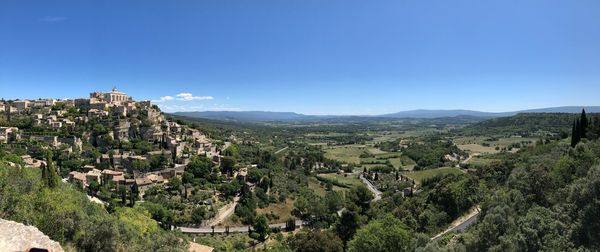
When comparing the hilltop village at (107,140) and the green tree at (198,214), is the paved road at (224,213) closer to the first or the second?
the green tree at (198,214)

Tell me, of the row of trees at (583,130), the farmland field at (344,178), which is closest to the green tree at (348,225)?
the row of trees at (583,130)

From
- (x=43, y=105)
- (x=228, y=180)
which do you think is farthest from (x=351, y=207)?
(x=43, y=105)

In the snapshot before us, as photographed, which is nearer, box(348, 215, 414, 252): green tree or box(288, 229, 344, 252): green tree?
box(348, 215, 414, 252): green tree

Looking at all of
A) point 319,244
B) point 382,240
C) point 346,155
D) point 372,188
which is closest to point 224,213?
point 319,244

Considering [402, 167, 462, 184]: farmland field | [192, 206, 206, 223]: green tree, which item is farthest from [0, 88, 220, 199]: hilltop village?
[402, 167, 462, 184]: farmland field

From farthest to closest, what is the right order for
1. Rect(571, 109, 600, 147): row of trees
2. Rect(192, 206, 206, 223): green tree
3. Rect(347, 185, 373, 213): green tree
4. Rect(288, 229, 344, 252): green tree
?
Rect(192, 206, 206, 223): green tree → Rect(571, 109, 600, 147): row of trees → Rect(347, 185, 373, 213): green tree → Rect(288, 229, 344, 252): green tree

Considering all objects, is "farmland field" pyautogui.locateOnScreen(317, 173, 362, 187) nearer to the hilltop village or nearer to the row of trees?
the hilltop village

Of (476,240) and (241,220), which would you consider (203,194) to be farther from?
(476,240)

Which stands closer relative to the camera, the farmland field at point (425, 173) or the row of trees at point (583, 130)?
the row of trees at point (583, 130)
